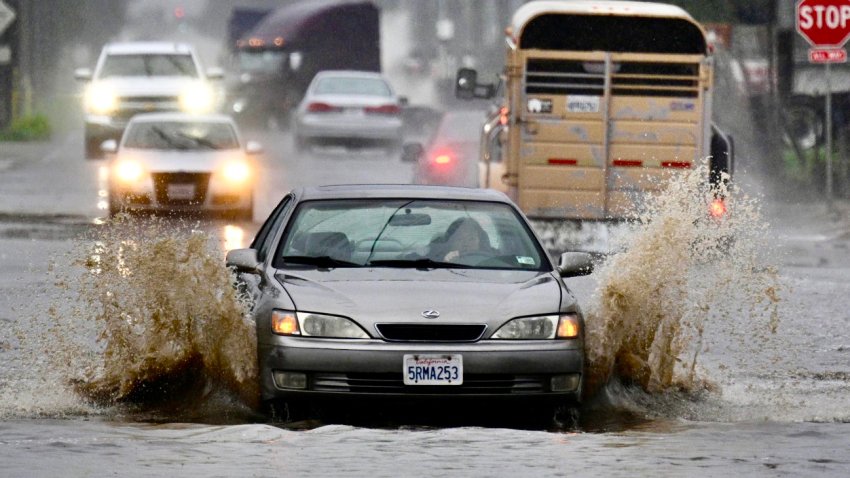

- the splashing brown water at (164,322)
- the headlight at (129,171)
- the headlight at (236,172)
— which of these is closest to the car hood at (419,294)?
the splashing brown water at (164,322)

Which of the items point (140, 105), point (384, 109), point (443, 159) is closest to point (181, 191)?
point (443, 159)

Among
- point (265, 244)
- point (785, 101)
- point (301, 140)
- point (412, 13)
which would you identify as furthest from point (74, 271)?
point (412, 13)

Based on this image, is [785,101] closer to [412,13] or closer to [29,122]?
[29,122]

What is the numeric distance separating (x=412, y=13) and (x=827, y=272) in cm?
8470

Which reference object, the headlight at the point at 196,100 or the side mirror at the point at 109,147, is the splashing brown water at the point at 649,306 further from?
the headlight at the point at 196,100

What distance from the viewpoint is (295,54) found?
4891cm

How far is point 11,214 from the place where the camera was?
1014 inches

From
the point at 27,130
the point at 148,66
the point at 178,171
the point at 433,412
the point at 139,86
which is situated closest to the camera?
the point at 433,412

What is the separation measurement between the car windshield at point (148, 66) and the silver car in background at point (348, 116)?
3.98 metres

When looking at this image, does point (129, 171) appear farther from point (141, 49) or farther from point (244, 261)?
point (244, 261)

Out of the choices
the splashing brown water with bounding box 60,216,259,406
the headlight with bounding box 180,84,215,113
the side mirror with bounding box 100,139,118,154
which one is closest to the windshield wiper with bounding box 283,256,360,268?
the splashing brown water with bounding box 60,216,259,406

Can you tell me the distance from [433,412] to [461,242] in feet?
3.94

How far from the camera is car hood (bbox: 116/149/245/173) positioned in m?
24.6

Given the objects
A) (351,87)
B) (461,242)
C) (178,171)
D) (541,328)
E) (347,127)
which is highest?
(461,242)
